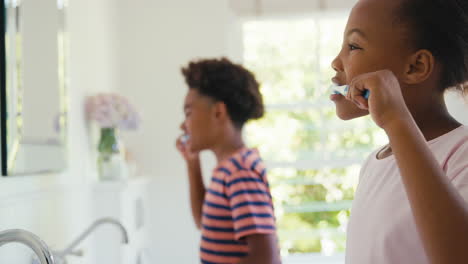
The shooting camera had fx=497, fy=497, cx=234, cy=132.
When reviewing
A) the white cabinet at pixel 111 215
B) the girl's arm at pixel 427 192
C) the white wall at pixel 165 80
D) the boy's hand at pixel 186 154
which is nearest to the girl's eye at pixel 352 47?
the girl's arm at pixel 427 192

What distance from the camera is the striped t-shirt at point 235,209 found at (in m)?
1.22

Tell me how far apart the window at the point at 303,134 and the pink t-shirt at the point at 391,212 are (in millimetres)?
1871

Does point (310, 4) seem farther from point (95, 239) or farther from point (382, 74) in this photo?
point (382, 74)

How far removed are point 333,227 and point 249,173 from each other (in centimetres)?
155

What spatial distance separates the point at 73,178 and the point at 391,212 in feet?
4.79

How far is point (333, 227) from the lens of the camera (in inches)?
106

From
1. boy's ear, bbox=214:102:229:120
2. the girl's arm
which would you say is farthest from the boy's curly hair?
the girl's arm

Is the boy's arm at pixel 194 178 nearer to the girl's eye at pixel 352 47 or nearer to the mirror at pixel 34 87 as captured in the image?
the mirror at pixel 34 87

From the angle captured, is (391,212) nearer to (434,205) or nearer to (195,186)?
(434,205)

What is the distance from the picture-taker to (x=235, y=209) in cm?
124

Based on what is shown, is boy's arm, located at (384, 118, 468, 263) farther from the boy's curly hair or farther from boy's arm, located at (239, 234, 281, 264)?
the boy's curly hair

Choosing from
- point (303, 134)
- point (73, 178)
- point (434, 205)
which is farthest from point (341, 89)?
point (303, 134)

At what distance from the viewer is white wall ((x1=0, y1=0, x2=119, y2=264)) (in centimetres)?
129

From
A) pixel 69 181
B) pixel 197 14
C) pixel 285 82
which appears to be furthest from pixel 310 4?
pixel 69 181
